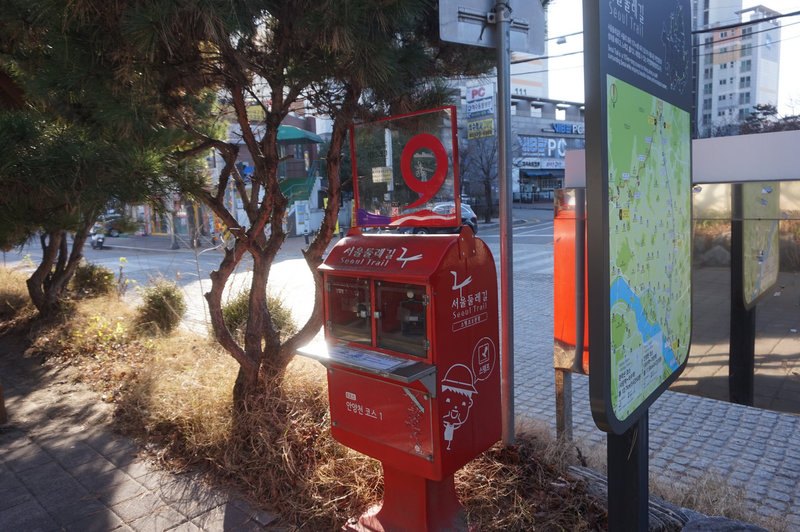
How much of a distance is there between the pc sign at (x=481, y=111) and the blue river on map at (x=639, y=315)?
3015 cm

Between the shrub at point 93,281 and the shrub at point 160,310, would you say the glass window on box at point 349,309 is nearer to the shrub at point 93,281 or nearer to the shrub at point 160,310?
the shrub at point 160,310

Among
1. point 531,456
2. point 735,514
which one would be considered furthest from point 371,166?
point 735,514

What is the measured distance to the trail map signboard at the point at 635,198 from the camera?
1.45 m

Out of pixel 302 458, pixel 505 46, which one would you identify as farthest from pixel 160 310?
pixel 505 46

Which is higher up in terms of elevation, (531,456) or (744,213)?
(744,213)

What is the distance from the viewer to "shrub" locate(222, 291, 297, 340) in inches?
281

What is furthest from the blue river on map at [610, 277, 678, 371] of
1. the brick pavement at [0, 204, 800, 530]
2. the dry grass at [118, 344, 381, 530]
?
the brick pavement at [0, 204, 800, 530]

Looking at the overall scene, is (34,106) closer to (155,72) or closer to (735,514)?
(155,72)

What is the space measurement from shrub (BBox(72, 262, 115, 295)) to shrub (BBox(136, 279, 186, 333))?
2185 mm

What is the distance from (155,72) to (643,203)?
3219mm

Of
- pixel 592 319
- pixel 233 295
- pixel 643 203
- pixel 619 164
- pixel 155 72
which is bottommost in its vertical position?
pixel 233 295

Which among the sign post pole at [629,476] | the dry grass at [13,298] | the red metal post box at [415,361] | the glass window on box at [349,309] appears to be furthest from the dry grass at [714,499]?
the dry grass at [13,298]

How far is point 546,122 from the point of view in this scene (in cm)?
4684

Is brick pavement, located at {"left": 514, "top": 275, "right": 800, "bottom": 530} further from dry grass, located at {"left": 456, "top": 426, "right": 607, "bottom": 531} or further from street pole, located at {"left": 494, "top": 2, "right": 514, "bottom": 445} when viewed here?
street pole, located at {"left": 494, "top": 2, "right": 514, "bottom": 445}
